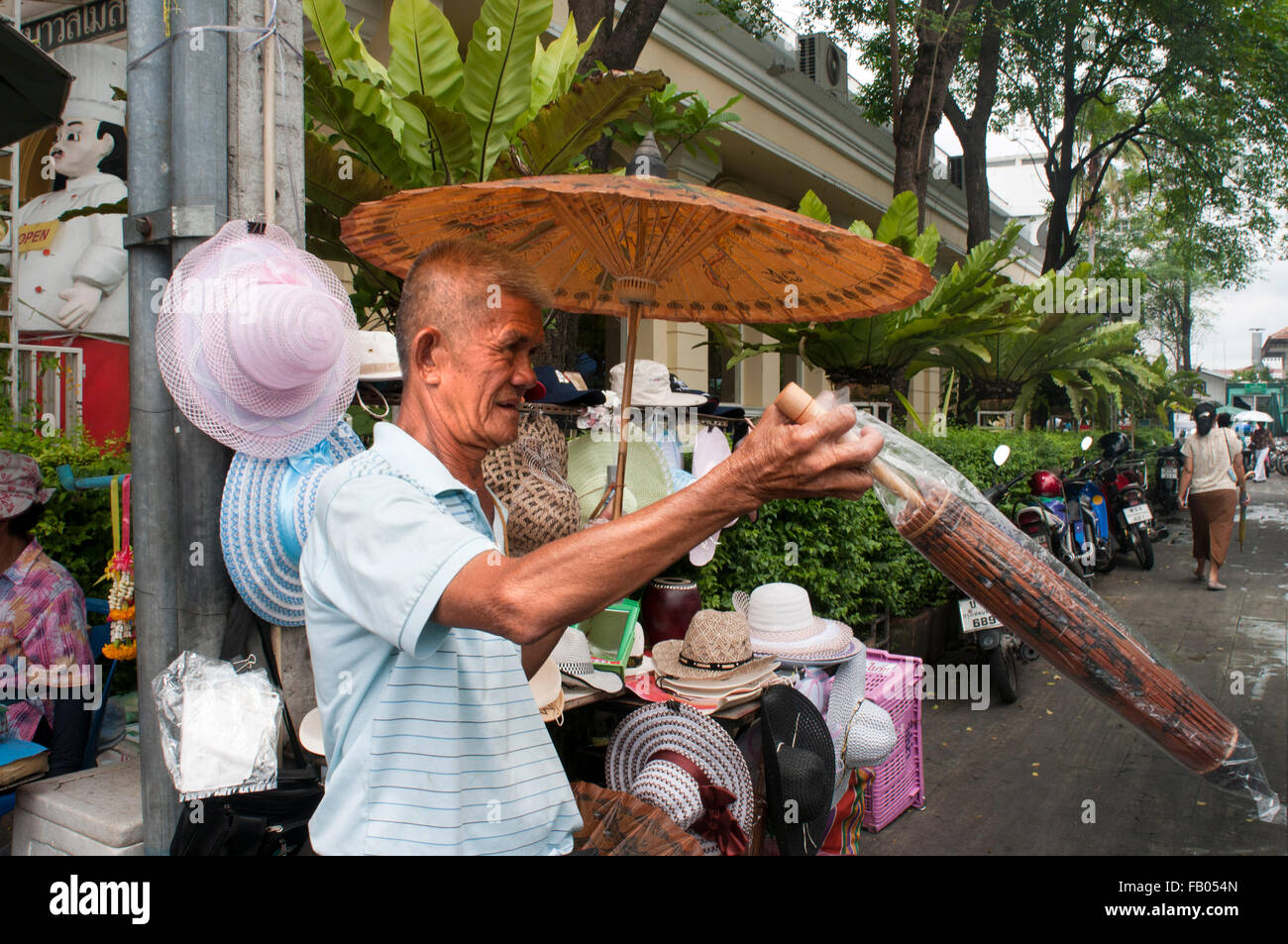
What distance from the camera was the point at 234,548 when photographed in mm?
2441

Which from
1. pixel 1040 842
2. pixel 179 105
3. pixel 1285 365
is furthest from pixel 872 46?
pixel 1285 365

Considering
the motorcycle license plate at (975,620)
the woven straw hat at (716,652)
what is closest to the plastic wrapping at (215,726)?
the woven straw hat at (716,652)

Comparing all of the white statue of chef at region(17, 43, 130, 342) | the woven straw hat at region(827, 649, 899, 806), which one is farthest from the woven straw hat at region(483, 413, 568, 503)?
the white statue of chef at region(17, 43, 130, 342)

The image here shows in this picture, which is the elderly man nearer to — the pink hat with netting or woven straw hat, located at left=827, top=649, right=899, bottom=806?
the pink hat with netting

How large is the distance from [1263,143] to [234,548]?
21.7m

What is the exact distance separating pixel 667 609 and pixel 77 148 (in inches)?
258

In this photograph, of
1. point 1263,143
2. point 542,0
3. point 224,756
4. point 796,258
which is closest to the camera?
point 224,756

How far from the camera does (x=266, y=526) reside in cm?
244

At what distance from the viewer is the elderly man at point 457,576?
1311 millimetres

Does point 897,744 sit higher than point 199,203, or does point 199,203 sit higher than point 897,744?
point 199,203

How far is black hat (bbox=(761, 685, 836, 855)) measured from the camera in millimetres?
3225

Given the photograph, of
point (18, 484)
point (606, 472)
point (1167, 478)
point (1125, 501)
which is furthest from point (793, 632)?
point (1167, 478)

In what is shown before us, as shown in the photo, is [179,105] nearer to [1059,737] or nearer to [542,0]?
[542,0]

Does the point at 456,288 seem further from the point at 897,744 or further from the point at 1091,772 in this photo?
the point at 1091,772
